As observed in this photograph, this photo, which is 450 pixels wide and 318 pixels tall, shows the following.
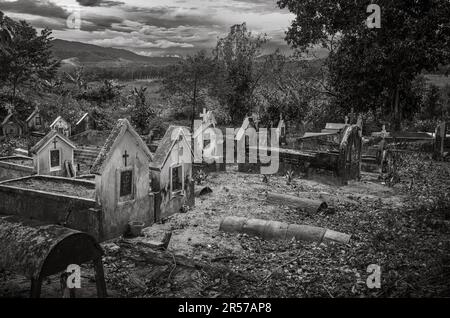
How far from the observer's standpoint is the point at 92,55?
333 ft

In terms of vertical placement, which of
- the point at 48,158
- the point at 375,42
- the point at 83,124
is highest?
the point at 375,42

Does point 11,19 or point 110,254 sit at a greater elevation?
point 11,19

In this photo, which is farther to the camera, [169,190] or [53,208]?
[169,190]

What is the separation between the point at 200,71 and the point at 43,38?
61.3ft

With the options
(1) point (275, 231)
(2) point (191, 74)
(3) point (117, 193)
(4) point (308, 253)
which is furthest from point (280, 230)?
(2) point (191, 74)

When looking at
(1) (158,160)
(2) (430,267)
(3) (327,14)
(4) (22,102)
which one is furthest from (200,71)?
(2) (430,267)

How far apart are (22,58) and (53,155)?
20.8m

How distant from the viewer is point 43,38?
129 feet

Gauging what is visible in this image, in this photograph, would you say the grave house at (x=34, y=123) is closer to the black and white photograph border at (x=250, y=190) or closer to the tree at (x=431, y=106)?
the black and white photograph border at (x=250, y=190)

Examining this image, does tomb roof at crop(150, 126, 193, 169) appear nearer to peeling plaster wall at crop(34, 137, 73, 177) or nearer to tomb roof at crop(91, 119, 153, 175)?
tomb roof at crop(91, 119, 153, 175)

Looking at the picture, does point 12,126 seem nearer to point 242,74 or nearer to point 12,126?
point 12,126

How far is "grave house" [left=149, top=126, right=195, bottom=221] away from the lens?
11.5 metres

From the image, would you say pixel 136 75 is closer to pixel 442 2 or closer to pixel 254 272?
pixel 442 2
